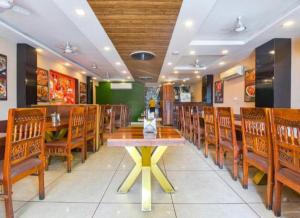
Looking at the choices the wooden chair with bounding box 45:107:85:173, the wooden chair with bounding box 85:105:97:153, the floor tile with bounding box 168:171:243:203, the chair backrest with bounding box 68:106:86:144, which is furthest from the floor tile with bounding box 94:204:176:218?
the wooden chair with bounding box 85:105:97:153

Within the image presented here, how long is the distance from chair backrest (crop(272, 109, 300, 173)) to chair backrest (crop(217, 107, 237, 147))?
3.12 ft

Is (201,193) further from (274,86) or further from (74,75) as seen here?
(74,75)

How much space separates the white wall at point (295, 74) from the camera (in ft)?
15.1

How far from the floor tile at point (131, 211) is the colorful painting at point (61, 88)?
5.97 meters

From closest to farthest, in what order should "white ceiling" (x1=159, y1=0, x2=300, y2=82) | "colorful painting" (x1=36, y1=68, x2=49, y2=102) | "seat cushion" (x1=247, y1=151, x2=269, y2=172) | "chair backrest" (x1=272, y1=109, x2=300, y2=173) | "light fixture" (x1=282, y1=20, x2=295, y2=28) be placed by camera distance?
"chair backrest" (x1=272, y1=109, x2=300, y2=173), "seat cushion" (x1=247, y1=151, x2=269, y2=172), "white ceiling" (x1=159, y1=0, x2=300, y2=82), "light fixture" (x1=282, y1=20, x2=295, y2=28), "colorful painting" (x1=36, y1=68, x2=49, y2=102)

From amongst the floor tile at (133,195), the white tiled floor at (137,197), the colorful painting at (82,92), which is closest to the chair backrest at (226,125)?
the white tiled floor at (137,197)

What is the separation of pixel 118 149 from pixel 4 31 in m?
3.51

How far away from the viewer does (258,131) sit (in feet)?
6.95

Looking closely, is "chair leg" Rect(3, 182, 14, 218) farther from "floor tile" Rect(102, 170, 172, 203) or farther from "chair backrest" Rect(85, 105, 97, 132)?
"chair backrest" Rect(85, 105, 97, 132)

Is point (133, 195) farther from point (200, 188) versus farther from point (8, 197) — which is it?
point (8, 197)

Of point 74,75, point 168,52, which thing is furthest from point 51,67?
point 168,52

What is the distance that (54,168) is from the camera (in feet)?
10.6

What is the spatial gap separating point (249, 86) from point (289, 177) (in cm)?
567

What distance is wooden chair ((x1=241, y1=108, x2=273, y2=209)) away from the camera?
1.91 m
